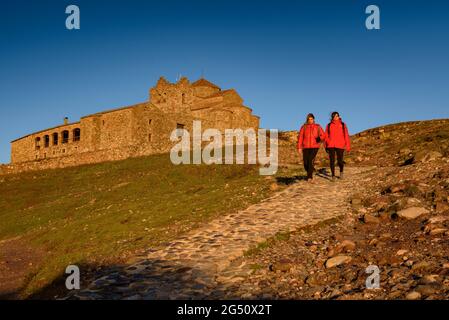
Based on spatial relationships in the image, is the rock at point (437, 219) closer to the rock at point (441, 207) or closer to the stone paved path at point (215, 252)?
the rock at point (441, 207)

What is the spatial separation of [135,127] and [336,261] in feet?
162

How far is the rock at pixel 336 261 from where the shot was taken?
9.61 m

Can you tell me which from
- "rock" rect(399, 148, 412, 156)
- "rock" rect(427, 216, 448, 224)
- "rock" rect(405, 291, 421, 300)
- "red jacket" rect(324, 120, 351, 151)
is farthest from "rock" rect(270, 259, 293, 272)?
"rock" rect(399, 148, 412, 156)

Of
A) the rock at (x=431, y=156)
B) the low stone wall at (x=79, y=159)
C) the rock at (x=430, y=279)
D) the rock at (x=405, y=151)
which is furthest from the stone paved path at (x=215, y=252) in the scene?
the low stone wall at (x=79, y=159)

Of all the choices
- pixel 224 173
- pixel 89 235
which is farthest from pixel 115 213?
pixel 224 173

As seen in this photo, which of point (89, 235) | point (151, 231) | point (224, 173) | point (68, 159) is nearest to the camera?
point (151, 231)

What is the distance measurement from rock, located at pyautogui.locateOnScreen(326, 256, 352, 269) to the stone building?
4008 centimetres

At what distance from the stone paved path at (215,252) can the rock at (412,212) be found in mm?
2184

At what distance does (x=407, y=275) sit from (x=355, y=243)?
2741 mm

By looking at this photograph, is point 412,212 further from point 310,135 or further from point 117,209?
point 117,209

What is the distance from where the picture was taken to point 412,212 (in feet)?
40.6
